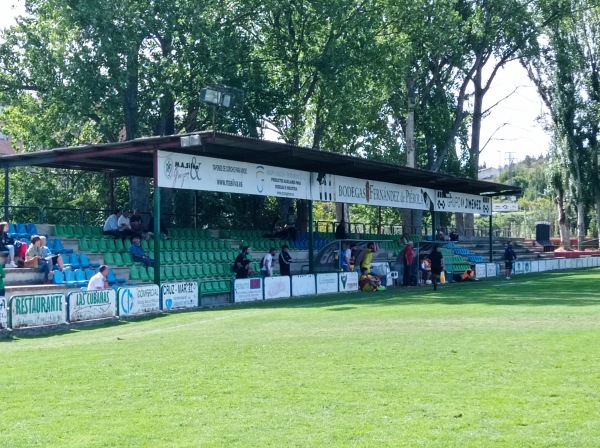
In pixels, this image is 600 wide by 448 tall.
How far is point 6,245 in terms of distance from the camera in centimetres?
2398

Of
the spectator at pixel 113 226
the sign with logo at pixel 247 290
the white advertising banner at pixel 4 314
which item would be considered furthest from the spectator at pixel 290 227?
the white advertising banner at pixel 4 314

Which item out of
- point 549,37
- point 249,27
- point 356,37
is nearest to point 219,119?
point 249,27

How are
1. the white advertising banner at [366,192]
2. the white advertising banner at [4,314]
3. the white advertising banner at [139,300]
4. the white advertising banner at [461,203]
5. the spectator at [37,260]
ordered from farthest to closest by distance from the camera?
the white advertising banner at [461,203] < the white advertising banner at [366,192] < the spectator at [37,260] < the white advertising banner at [139,300] < the white advertising banner at [4,314]

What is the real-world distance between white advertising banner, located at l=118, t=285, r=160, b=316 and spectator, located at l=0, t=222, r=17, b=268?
4.06 meters

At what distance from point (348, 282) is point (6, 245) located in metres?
13.5

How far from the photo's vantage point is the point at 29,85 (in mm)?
36938

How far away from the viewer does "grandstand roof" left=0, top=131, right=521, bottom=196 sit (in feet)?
82.8

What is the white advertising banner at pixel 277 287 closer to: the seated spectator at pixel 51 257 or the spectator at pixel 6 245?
the seated spectator at pixel 51 257

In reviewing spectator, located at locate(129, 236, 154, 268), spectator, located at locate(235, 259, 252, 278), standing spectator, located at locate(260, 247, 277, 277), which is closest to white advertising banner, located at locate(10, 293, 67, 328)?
spectator, located at locate(129, 236, 154, 268)

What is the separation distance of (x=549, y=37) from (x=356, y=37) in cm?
2630

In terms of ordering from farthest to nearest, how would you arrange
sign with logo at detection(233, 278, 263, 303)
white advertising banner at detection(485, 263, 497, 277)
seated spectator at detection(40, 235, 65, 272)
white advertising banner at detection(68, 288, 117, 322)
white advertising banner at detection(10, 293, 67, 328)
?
white advertising banner at detection(485, 263, 497, 277), sign with logo at detection(233, 278, 263, 303), seated spectator at detection(40, 235, 65, 272), white advertising banner at detection(68, 288, 117, 322), white advertising banner at detection(10, 293, 67, 328)

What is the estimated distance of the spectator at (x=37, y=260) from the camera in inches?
931

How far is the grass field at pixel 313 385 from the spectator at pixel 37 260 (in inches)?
225

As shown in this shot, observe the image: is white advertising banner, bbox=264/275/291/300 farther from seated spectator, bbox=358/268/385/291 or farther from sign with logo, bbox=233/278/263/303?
seated spectator, bbox=358/268/385/291
